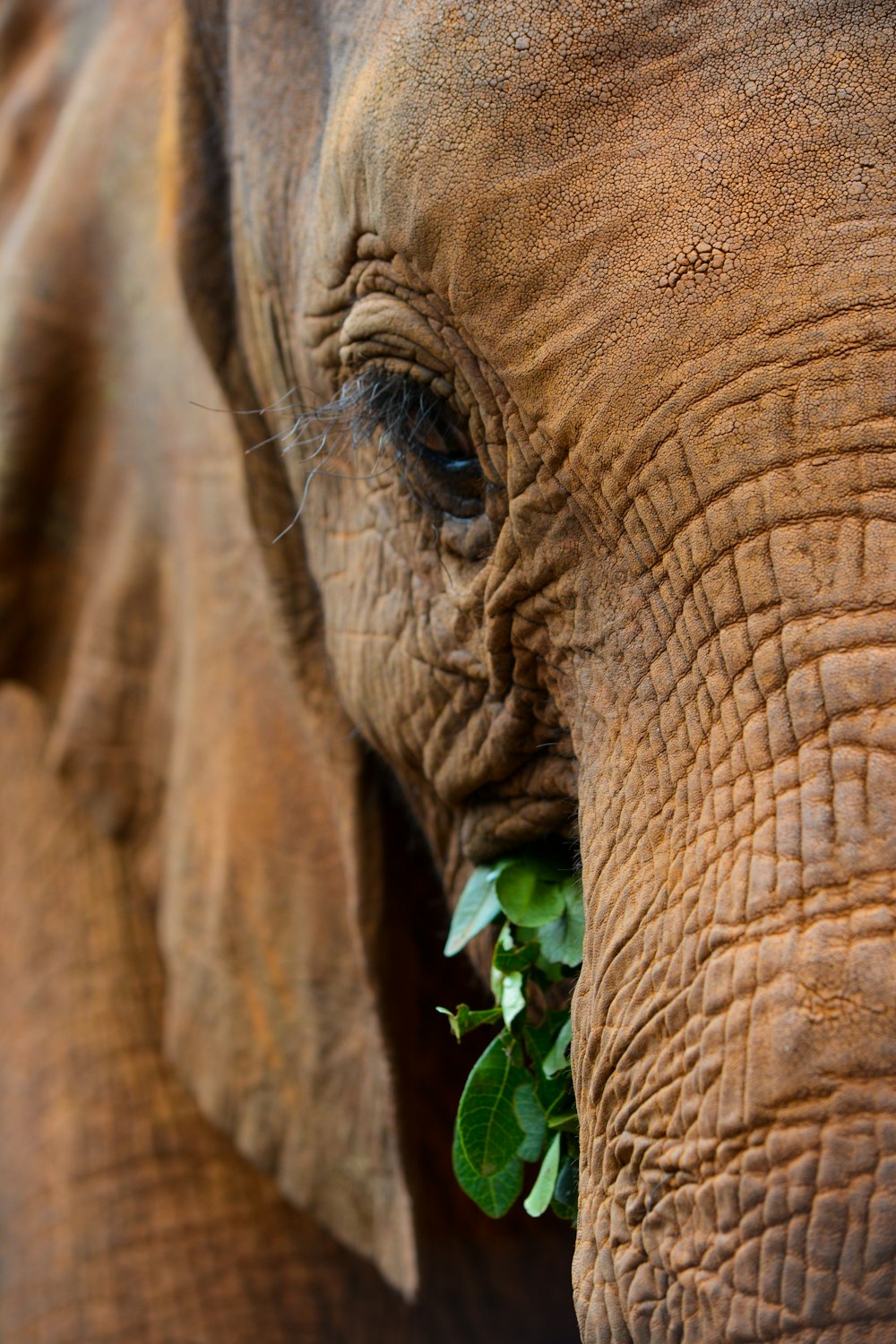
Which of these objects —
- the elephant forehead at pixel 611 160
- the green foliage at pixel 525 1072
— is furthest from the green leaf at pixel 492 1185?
the elephant forehead at pixel 611 160

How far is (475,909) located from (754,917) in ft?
1.96

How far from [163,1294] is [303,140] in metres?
1.54

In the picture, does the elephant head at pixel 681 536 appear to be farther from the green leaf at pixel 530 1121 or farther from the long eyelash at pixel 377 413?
the green leaf at pixel 530 1121

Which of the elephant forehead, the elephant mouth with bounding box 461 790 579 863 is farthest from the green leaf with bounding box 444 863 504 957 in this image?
the elephant forehead

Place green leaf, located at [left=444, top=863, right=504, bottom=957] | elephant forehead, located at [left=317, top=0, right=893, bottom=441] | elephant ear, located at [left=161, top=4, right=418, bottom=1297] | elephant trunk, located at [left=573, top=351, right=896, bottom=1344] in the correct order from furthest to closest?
elephant ear, located at [left=161, top=4, right=418, bottom=1297] < green leaf, located at [left=444, top=863, right=504, bottom=957] < elephant forehead, located at [left=317, top=0, right=893, bottom=441] < elephant trunk, located at [left=573, top=351, right=896, bottom=1344]

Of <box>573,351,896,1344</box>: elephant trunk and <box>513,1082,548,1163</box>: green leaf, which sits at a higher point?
<box>573,351,896,1344</box>: elephant trunk

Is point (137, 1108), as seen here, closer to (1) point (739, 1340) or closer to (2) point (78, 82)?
(2) point (78, 82)

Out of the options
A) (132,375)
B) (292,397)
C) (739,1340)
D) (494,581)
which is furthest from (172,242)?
(739,1340)

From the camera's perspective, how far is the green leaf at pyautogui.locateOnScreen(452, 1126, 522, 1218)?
1.40 meters

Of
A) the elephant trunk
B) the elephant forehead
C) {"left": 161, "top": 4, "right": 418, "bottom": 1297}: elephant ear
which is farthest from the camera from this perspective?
{"left": 161, "top": 4, "right": 418, "bottom": 1297}: elephant ear

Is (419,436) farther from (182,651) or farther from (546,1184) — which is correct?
(182,651)

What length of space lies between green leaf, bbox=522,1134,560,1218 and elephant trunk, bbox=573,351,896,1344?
0.58ft

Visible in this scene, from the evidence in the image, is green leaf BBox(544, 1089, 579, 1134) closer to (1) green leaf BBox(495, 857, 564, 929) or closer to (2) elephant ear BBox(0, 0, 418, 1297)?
(1) green leaf BBox(495, 857, 564, 929)

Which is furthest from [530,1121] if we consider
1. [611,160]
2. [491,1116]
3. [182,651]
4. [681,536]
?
[182,651]
